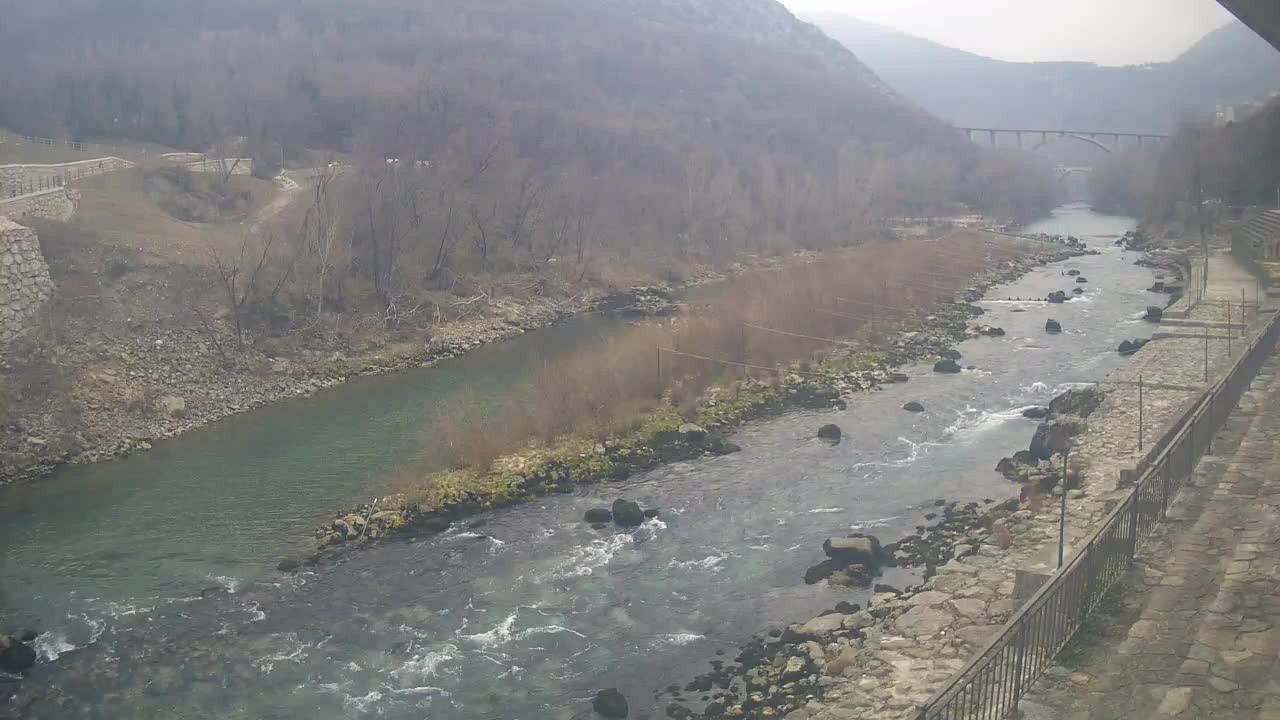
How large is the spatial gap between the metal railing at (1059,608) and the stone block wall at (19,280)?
60.8ft

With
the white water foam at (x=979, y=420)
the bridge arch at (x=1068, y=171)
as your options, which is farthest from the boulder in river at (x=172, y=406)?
the bridge arch at (x=1068, y=171)

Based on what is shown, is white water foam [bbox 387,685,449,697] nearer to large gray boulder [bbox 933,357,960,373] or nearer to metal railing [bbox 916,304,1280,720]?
metal railing [bbox 916,304,1280,720]

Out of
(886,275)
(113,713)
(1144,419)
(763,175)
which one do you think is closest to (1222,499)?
(1144,419)

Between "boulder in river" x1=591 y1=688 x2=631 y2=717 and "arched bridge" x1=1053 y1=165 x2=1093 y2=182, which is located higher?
"arched bridge" x1=1053 y1=165 x2=1093 y2=182

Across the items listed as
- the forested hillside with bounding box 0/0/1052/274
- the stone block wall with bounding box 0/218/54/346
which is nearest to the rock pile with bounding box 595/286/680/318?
the forested hillside with bounding box 0/0/1052/274

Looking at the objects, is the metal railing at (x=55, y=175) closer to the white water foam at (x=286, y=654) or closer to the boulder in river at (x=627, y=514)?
the white water foam at (x=286, y=654)

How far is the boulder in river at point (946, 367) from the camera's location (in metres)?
19.8

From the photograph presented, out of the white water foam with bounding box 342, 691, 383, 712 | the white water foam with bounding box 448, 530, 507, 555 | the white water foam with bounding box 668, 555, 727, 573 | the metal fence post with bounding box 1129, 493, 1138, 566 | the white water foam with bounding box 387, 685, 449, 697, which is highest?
the metal fence post with bounding box 1129, 493, 1138, 566

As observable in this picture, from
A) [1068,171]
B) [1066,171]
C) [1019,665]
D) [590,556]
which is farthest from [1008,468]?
[1066,171]

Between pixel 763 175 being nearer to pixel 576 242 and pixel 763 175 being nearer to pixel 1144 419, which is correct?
pixel 576 242

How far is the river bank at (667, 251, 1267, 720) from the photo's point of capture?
7.97 meters

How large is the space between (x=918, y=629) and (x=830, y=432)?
22.8ft

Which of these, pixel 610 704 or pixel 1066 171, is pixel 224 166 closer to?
pixel 610 704

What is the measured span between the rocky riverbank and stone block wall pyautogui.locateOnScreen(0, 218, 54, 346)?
990 cm
